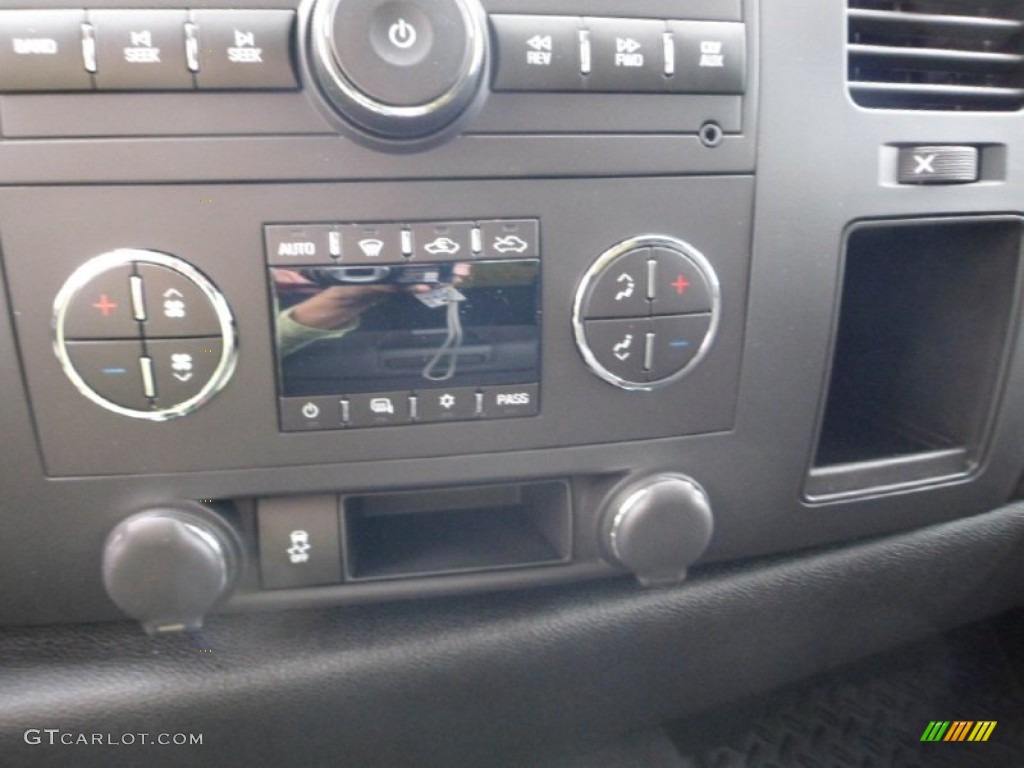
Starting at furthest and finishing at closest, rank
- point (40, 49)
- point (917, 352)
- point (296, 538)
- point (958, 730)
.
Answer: point (958, 730)
point (917, 352)
point (296, 538)
point (40, 49)

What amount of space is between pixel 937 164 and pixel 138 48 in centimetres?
50

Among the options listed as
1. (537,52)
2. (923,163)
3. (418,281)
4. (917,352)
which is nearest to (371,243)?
(418,281)

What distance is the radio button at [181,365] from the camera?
0.45m

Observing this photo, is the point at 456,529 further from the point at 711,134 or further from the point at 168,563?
the point at 711,134

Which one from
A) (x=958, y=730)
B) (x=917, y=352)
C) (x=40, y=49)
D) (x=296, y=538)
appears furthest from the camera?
(x=958, y=730)

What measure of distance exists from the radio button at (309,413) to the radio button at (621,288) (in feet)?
0.52

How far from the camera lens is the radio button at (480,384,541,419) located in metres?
0.50

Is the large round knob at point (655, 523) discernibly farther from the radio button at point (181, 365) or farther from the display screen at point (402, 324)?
the radio button at point (181, 365)

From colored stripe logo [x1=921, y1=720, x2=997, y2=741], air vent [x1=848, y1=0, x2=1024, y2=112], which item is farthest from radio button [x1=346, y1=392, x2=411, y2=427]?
colored stripe logo [x1=921, y1=720, x2=997, y2=741]

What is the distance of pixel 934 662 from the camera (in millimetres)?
903

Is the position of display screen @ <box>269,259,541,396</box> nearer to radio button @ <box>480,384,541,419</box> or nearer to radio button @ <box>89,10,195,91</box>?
radio button @ <box>480,384,541,419</box>

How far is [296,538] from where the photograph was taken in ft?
1.66

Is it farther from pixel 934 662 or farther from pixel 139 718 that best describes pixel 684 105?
pixel 934 662

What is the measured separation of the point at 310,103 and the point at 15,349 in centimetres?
21
